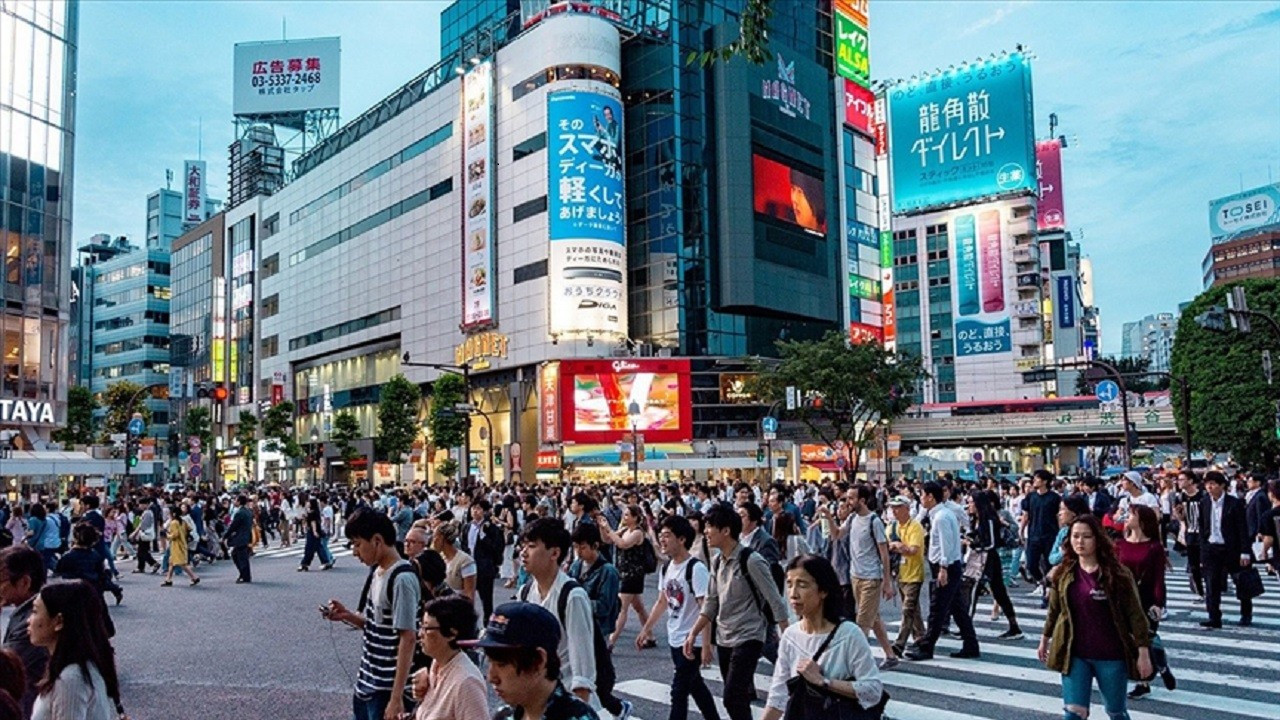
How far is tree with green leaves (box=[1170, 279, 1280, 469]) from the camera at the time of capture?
119 feet

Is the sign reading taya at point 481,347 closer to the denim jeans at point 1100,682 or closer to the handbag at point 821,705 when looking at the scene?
the denim jeans at point 1100,682

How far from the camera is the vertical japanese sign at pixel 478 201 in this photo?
58.1 metres

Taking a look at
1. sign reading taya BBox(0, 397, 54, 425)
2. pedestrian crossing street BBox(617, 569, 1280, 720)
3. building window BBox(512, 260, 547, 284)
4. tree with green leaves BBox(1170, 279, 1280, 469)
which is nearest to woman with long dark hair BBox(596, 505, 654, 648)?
pedestrian crossing street BBox(617, 569, 1280, 720)

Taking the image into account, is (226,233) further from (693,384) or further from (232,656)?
(232,656)

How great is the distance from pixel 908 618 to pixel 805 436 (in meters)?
50.9

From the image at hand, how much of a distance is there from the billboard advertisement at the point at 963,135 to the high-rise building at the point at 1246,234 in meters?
31.2

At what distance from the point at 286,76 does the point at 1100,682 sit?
9049 centimetres

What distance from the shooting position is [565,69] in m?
55.3

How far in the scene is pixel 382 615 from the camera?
5355 millimetres

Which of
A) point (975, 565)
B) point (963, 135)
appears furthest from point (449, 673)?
point (963, 135)

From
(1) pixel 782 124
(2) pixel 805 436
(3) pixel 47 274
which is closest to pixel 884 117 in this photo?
(1) pixel 782 124

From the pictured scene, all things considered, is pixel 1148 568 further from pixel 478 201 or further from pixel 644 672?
pixel 478 201

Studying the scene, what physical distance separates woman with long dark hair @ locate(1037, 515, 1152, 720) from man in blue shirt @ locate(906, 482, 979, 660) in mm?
3931

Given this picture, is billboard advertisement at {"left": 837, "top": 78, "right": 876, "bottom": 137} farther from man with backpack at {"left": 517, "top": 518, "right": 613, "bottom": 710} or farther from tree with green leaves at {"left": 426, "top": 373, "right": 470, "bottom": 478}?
man with backpack at {"left": 517, "top": 518, "right": 613, "bottom": 710}
